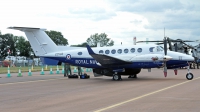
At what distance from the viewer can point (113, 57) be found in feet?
71.5

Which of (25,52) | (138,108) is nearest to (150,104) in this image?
(138,108)

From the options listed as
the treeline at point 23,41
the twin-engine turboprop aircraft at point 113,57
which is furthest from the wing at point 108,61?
the treeline at point 23,41

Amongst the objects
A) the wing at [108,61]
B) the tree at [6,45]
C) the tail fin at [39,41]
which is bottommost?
the wing at [108,61]

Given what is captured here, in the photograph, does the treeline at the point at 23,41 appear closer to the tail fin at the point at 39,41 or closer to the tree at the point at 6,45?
the tree at the point at 6,45

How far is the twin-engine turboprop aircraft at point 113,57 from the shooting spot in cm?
2206

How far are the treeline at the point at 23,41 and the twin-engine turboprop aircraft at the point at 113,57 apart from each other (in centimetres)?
8869

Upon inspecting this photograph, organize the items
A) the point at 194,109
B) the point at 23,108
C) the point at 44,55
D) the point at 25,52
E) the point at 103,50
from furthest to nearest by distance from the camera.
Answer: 1. the point at 25,52
2. the point at 44,55
3. the point at 103,50
4. the point at 23,108
5. the point at 194,109

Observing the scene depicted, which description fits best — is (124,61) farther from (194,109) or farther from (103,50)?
(194,109)

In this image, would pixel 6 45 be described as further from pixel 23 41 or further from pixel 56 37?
pixel 56 37

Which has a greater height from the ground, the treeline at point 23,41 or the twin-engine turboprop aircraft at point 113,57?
the treeline at point 23,41

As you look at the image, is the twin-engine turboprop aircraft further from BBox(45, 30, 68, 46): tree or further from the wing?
BBox(45, 30, 68, 46): tree

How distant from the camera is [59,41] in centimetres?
11831

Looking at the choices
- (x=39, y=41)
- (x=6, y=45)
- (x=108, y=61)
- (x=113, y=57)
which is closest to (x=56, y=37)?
(x=6, y=45)

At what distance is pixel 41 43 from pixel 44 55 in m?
0.97
